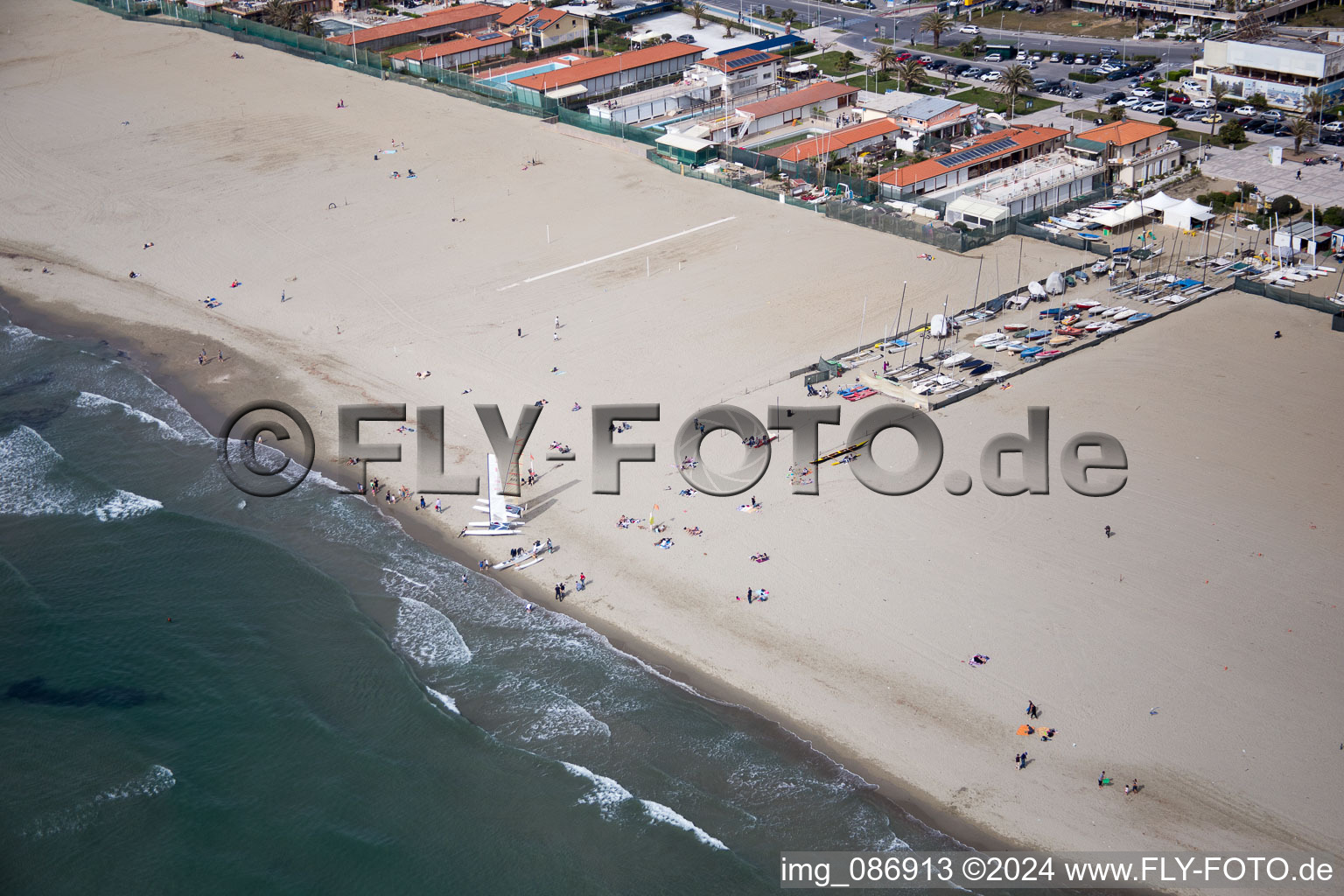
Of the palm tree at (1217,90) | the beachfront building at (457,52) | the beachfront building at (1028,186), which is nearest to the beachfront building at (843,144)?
the beachfront building at (1028,186)

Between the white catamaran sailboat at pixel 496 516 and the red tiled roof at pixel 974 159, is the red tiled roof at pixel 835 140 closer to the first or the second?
the red tiled roof at pixel 974 159

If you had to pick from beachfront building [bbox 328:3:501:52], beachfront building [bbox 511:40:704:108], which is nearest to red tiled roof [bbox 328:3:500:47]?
beachfront building [bbox 328:3:501:52]

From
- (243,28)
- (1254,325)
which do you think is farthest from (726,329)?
(243,28)

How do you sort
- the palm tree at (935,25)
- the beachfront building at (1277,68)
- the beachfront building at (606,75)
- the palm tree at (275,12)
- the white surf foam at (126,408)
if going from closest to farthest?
the white surf foam at (126,408) → the beachfront building at (1277,68) → the beachfront building at (606,75) → the palm tree at (935,25) → the palm tree at (275,12)

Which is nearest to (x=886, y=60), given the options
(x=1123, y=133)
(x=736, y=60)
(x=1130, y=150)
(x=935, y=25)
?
(x=736, y=60)

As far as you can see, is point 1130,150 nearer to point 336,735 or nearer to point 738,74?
point 738,74

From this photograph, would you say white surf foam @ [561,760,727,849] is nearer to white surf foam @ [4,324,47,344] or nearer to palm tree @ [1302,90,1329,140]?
white surf foam @ [4,324,47,344]

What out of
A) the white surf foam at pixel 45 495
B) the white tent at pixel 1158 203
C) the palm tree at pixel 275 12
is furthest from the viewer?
the palm tree at pixel 275 12
